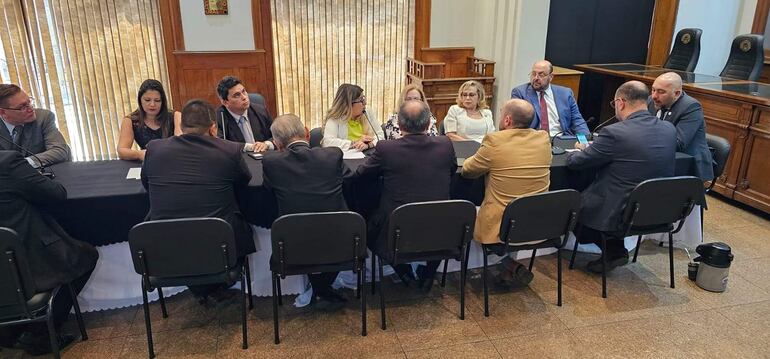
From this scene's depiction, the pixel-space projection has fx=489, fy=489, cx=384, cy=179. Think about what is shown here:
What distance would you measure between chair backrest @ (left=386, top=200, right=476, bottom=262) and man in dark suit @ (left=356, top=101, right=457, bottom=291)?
176 mm

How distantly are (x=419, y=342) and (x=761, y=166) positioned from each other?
3139 millimetres

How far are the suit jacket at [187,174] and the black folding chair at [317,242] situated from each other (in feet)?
1.16

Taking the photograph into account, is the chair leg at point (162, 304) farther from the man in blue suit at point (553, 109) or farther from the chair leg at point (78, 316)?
the man in blue suit at point (553, 109)

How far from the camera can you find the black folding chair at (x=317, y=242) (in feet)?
6.76

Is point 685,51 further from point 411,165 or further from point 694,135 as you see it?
point 411,165

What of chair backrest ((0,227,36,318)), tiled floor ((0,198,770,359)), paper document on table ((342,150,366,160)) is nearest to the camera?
chair backrest ((0,227,36,318))

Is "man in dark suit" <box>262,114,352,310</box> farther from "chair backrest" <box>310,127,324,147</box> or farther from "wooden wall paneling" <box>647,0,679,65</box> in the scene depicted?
"wooden wall paneling" <box>647,0,679,65</box>

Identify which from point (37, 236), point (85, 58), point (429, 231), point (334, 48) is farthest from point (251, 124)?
point (85, 58)

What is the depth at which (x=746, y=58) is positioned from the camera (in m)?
5.50

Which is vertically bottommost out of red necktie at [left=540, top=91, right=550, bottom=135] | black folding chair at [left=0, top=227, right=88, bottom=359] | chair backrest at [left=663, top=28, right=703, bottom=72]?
black folding chair at [left=0, top=227, right=88, bottom=359]

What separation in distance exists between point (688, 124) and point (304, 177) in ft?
7.88

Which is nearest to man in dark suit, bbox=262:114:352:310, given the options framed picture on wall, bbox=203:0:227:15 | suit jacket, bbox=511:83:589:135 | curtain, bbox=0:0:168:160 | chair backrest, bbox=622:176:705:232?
chair backrest, bbox=622:176:705:232

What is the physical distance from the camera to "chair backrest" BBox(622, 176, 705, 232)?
249 centimetres

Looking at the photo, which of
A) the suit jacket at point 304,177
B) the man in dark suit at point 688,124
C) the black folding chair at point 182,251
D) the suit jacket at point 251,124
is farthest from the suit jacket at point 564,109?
the black folding chair at point 182,251
